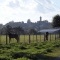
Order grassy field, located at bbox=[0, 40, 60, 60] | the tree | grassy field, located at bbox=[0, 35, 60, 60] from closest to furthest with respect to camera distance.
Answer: grassy field, located at bbox=[0, 40, 60, 60] → grassy field, located at bbox=[0, 35, 60, 60] → the tree

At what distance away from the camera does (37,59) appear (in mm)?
18531

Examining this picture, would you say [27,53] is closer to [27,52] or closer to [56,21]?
[27,52]

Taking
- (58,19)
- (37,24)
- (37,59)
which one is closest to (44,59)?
(37,59)

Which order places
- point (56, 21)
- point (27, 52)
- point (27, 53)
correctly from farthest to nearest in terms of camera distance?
point (56, 21), point (27, 52), point (27, 53)

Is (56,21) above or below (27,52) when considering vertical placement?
above

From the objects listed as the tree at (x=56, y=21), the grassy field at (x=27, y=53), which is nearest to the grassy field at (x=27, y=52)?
the grassy field at (x=27, y=53)

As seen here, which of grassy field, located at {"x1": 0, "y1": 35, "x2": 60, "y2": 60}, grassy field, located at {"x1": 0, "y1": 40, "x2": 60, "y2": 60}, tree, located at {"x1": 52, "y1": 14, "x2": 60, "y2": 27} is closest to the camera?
grassy field, located at {"x1": 0, "y1": 40, "x2": 60, "y2": 60}

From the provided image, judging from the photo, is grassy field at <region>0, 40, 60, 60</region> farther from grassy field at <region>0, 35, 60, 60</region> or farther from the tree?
the tree

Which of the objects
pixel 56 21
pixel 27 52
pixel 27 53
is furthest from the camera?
pixel 56 21

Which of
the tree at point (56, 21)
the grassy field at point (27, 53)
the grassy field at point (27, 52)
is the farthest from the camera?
the tree at point (56, 21)

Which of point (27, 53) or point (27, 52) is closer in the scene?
point (27, 53)

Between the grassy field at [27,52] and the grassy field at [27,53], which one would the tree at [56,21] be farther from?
the grassy field at [27,53]

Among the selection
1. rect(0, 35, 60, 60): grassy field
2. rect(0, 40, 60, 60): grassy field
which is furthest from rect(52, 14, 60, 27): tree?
rect(0, 40, 60, 60): grassy field

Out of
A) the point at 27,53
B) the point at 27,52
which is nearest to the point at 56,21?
the point at 27,52
